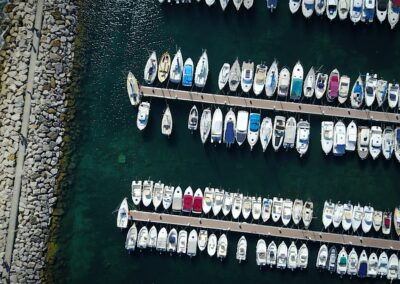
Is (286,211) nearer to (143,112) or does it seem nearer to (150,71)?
(143,112)

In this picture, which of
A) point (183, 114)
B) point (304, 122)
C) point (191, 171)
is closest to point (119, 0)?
point (183, 114)

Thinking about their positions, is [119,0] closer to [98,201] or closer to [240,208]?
[98,201]

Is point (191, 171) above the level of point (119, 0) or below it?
below

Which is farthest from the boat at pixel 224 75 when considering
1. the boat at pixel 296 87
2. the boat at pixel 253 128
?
the boat at pixel 296 87

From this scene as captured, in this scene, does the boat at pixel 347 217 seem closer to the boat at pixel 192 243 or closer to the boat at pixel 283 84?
the boat at pixel 283 84

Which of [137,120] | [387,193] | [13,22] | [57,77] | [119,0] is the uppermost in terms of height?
[119,0]

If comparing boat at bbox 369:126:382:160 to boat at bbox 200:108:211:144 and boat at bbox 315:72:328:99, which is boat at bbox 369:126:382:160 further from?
boat at bbox 200:108:211:144

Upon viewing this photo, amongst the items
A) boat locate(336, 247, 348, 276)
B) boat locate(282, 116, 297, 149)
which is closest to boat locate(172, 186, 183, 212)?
boat locate(282, 116, 297, 149)
